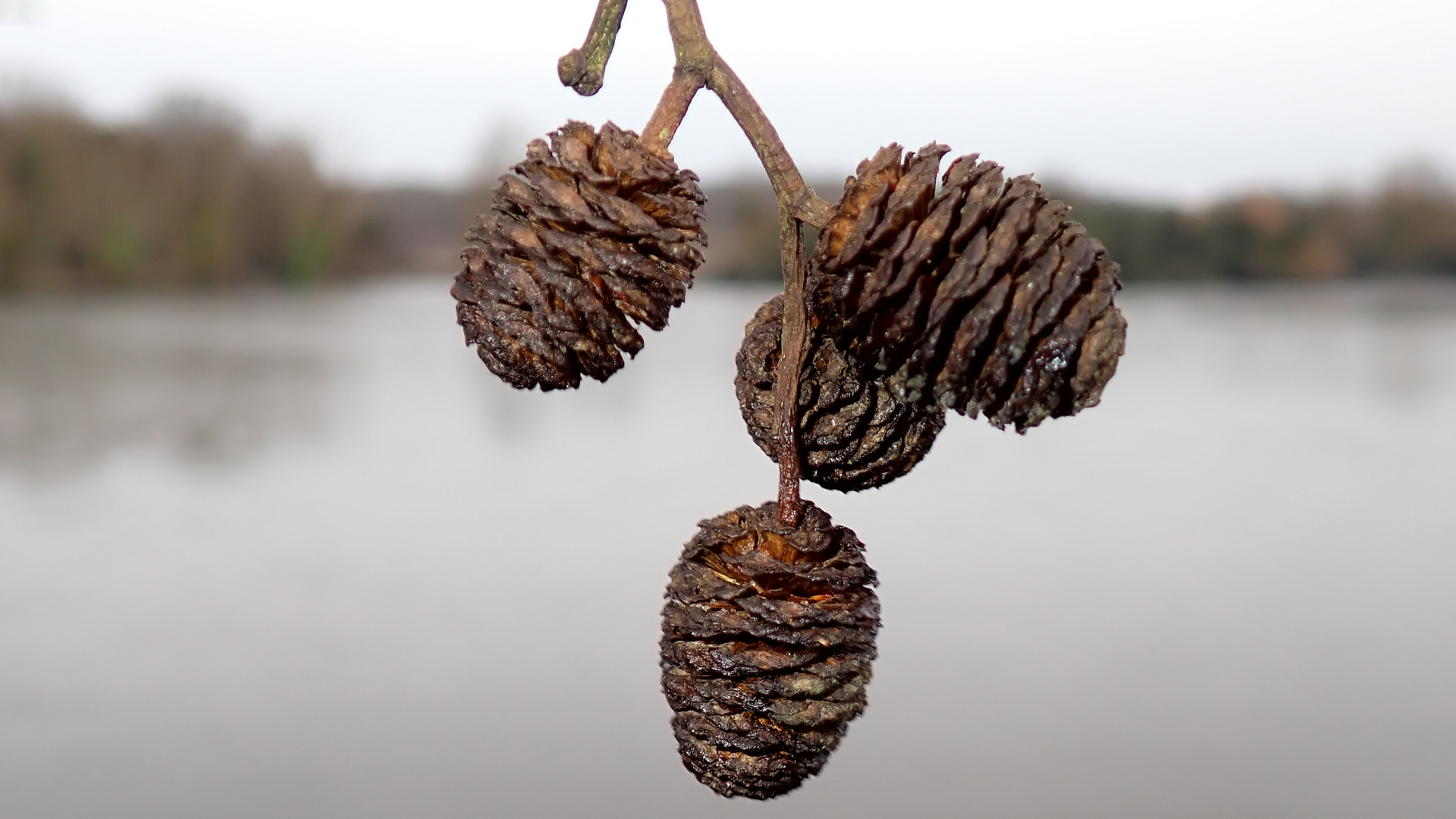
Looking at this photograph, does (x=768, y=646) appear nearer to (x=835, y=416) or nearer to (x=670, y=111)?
(x=835, y=416)

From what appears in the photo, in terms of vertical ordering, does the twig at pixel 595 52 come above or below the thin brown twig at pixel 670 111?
above

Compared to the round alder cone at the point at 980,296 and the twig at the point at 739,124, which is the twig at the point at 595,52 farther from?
the round alder cone at the point at 980,296

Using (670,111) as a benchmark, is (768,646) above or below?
below

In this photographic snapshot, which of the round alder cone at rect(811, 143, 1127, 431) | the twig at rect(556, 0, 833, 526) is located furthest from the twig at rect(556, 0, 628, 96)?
the round alder cone at rect(811, 143, 1127, 431)

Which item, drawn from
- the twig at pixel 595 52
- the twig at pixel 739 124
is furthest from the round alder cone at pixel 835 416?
the twig at pixel 595 52

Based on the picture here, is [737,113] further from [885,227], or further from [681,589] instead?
[681,589]

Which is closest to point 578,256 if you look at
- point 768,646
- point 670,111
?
point 670,111

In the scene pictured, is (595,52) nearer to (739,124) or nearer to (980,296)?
(739,124)
